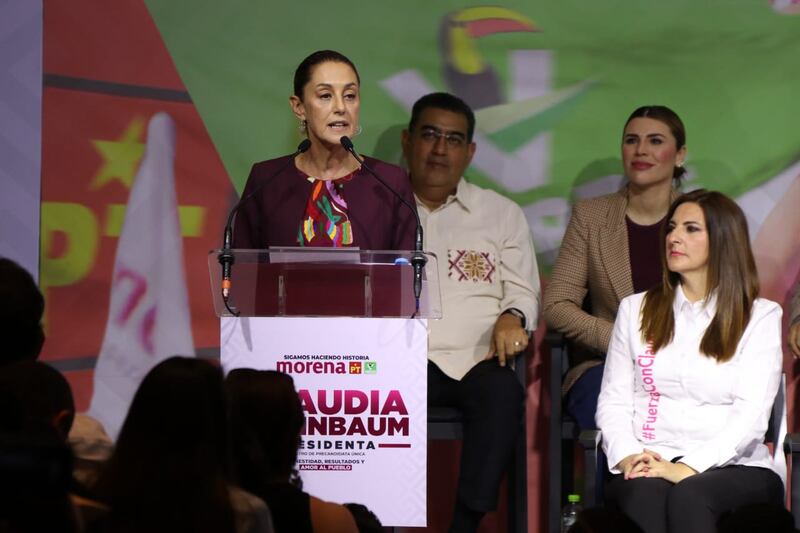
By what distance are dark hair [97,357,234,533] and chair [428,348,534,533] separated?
2.43 metres

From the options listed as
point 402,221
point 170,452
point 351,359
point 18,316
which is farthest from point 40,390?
point 402,221

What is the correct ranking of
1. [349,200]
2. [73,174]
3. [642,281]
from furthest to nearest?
[73,174] < [642,281] < [349,200]

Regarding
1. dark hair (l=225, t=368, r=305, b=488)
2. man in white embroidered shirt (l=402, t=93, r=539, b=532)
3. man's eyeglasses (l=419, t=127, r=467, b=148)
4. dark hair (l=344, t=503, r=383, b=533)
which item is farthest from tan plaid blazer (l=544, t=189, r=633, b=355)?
dark hair (l=225, t=368, r=305, b=488)

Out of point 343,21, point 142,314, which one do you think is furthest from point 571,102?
point 142,314

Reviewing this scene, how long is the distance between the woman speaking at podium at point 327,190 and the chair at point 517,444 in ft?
2.49

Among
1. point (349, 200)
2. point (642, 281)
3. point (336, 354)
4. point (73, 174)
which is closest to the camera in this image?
point (336, 354)

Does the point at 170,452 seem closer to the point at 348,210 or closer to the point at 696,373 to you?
the point at 348,210

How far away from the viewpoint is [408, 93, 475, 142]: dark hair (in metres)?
4.98

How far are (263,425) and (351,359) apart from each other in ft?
3.35

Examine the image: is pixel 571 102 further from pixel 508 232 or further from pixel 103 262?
pixel 103 262

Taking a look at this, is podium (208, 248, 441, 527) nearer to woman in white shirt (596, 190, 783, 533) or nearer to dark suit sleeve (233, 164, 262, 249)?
dark suit sleeve (233, 164, 262, 249)

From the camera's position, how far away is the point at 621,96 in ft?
17.4

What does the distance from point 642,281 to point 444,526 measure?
137cm

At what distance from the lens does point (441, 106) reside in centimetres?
498
